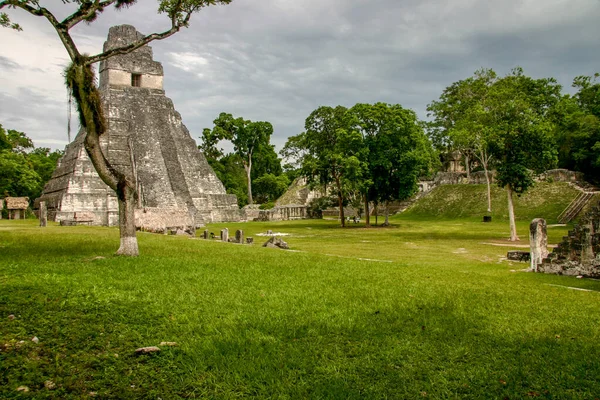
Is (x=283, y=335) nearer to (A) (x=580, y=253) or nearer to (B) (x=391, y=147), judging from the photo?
(A) (x=580, y=253)

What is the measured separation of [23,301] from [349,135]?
2697 cm

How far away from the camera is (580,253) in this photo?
36.3 ft

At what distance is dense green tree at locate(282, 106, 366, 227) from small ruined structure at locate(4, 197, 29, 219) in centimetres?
2170

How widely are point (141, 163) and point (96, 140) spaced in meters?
22.6

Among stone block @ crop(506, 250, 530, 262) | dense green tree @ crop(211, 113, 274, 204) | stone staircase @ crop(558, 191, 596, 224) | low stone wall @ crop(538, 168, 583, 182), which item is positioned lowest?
stone block @ crop(506, 250, 530, 262)

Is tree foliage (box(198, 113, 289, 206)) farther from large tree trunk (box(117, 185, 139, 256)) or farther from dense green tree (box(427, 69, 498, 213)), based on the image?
large tree trunk (box(117, 185, 139, 256))

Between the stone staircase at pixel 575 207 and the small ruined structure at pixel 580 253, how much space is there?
23.8 m

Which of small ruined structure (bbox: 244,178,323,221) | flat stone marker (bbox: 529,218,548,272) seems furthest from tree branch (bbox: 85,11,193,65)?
small ruined structure (bbox: 244,178,323,221)

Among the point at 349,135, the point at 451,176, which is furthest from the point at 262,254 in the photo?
the point at 451,176

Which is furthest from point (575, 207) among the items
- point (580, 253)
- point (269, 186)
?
point (269, 186)

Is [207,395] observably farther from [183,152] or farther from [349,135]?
[183,152]

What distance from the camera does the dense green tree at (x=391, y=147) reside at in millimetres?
31656

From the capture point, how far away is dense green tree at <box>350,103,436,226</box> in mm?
31656

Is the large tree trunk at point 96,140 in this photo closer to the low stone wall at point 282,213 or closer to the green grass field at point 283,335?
the green grass field at point 283,335
